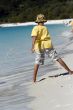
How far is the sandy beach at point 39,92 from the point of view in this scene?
6.62 m

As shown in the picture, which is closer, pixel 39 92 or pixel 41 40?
pixel 39 92

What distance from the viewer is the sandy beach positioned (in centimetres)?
662

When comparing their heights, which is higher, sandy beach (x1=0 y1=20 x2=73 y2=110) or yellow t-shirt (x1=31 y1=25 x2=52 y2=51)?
yellow t-shirt (x1=31 y1=25 x2=52 y2=51)

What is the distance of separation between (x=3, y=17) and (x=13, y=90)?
59.6 metres

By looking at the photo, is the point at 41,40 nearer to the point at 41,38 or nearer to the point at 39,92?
the point at 41,38

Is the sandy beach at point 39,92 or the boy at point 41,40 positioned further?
the boy at point 41,40

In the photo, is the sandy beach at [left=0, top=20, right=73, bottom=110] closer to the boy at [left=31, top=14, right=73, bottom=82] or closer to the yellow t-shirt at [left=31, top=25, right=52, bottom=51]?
the boy at [left=31, top=14, right=73, bottom=82]

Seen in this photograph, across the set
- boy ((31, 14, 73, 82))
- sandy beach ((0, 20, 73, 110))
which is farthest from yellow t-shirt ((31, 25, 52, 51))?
sandy beach ((0, 20, 73, 110))

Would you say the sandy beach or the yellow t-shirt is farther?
the yellow t-shirt

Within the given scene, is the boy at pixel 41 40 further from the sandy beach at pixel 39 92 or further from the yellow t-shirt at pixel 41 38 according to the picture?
the sandy beach at pixel 39 92

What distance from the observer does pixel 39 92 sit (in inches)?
299

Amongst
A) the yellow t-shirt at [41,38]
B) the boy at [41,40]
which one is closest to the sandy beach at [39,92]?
the boy at [41,40]

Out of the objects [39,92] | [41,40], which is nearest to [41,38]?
[41,40]

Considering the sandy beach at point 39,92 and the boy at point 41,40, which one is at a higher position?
the boy at point 41,40
